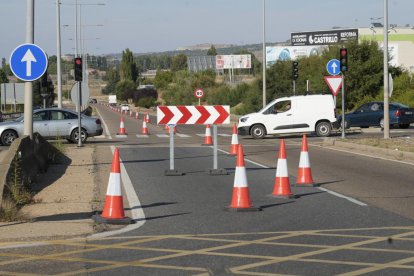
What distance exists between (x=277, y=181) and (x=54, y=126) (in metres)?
19.1

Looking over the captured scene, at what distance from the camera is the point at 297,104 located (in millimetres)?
33062

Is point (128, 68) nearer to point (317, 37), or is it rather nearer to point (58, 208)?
point (317, 37)

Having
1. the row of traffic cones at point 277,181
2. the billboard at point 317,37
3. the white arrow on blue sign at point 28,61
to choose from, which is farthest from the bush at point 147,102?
the row of traffic cones at point 277,181

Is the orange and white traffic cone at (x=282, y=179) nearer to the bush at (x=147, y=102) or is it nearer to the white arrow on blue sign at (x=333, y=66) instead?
the white arrow on blue sign at (x=333, y=66)

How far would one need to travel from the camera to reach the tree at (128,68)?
19438 centimetres

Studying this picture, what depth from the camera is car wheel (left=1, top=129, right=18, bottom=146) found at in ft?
98.5

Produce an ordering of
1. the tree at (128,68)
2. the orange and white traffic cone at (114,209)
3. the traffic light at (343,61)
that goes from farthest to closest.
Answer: the tree at (128,68) < the traffic light at (343,61) < the orange and white traffic cone at (114,209)

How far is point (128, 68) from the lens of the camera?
639ft

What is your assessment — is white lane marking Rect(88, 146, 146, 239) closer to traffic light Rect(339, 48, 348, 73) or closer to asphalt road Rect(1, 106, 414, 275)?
asphalt road Rect(1, 106, 414, 275)

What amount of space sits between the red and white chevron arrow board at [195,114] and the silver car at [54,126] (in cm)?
1383

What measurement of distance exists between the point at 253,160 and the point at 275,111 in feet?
41.6

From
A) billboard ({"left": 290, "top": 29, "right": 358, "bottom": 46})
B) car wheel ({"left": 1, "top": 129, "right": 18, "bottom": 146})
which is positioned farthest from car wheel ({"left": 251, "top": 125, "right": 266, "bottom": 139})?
billboard ({"left": 290, "top": 29, "right": 358, "bottom": 46})

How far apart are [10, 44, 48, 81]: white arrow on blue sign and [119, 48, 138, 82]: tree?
180 m

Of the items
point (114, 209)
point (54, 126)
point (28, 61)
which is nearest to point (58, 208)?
point (114, 209)
